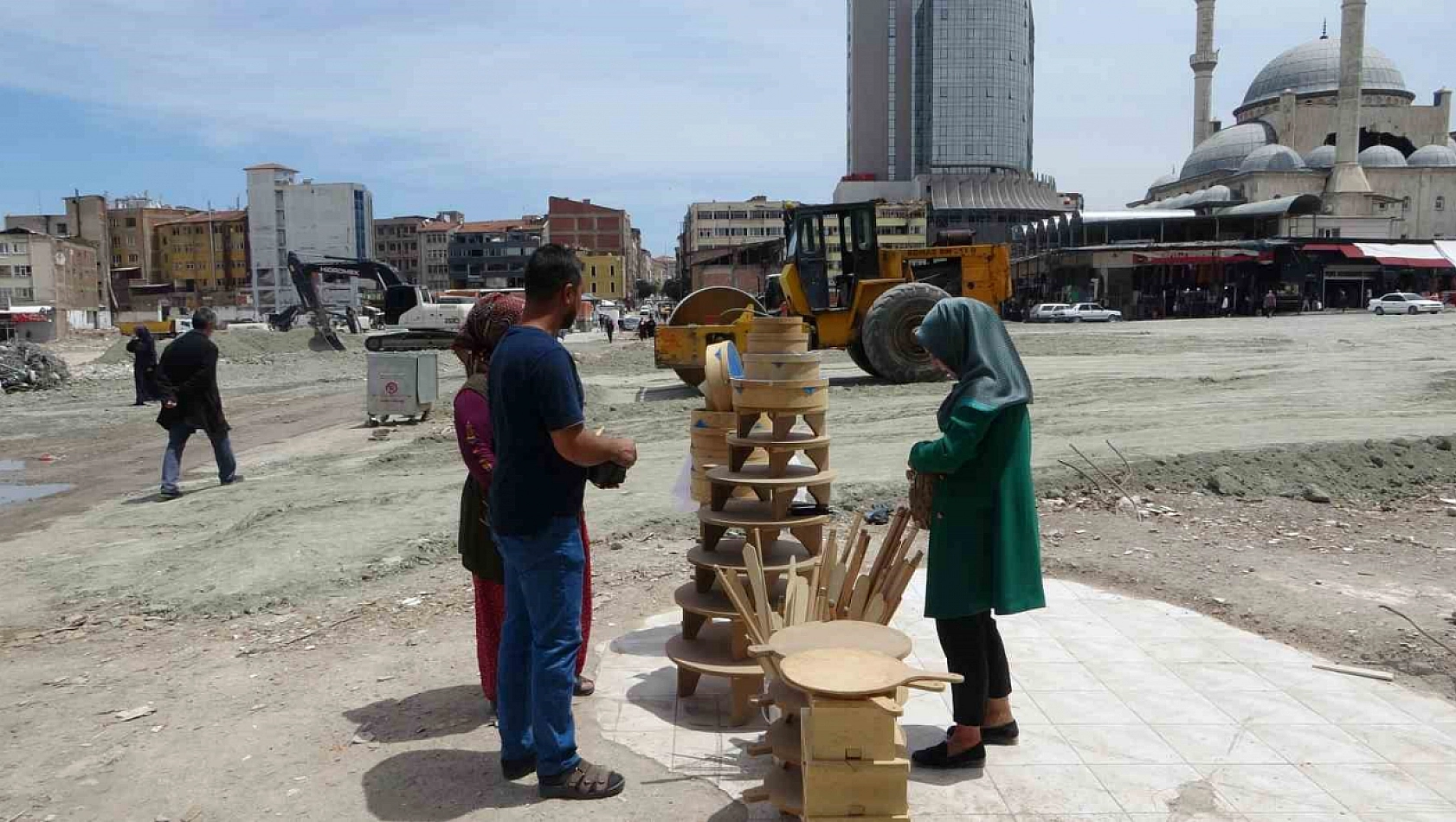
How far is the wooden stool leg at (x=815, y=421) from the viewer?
4.50 metres

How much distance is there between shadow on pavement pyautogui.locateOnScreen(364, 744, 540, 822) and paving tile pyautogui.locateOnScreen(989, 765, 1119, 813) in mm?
1674

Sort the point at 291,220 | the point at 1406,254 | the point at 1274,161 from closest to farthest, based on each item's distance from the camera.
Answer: the point at 1406,254, the point at 1274,161, the point at 291,220

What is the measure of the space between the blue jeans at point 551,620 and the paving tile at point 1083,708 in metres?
2.04

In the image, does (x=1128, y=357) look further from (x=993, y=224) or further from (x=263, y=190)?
(x=263, y=190)

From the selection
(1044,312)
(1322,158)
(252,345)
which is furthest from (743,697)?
(1322,158)

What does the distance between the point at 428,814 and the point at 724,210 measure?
11401 centimetres

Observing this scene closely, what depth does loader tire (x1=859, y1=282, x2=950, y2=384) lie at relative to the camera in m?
15.4

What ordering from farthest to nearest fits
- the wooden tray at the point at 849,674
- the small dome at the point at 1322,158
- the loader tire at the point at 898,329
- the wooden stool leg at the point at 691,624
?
the small dome at the point at 1322,158, the loader tire at the point at 898,329, the wooden stool leg at the point at 691,624, the wooden tray at the point at 849,674

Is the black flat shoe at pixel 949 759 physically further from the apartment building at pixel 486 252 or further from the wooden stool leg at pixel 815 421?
the apartment building at pixel 486 252

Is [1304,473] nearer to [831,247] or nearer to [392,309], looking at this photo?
[831,247]

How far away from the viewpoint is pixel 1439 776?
363cm

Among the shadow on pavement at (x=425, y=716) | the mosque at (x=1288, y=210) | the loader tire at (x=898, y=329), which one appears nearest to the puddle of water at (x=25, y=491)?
the shadow on pavement at (x=425, y=716)

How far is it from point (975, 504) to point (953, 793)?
3.34ft

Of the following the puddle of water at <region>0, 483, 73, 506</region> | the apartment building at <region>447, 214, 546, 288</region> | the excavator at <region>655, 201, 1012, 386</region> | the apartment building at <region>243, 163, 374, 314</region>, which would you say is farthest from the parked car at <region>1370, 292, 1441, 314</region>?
the apartment building at <region>243, 163, 374, 314</region>
